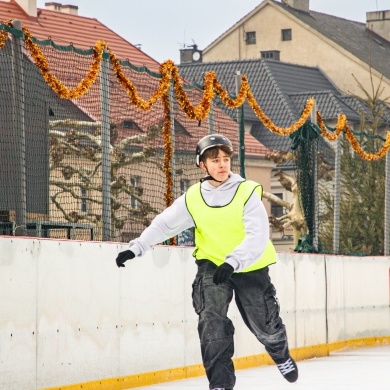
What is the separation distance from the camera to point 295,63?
251ft

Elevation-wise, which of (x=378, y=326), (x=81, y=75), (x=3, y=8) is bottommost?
(x=378, y=326)

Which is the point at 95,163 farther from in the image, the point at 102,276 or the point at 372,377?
the point at 372,377

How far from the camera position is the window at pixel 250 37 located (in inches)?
3029

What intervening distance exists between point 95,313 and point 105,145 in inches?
63.8

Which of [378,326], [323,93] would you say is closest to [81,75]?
[378,326]

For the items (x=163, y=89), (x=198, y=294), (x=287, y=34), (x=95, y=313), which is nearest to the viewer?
(x=198, y=294)

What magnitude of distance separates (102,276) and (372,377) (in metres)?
2.98

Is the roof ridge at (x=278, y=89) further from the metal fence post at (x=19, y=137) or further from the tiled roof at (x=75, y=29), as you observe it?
the metal fence post at (x=19, y=137)

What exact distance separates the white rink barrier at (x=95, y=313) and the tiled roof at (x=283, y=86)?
171 feet

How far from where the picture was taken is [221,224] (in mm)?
9211

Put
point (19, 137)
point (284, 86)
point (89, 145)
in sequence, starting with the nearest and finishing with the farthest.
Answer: point (19, 137) < point (89, 145) < point (284, 86)

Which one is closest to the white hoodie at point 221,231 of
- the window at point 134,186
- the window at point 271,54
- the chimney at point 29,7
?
the window at point 134,186

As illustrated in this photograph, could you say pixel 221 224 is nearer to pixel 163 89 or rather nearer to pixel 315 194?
pixel 163 89

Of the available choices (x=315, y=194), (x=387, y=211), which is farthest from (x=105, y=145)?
(x=387, y=211)
